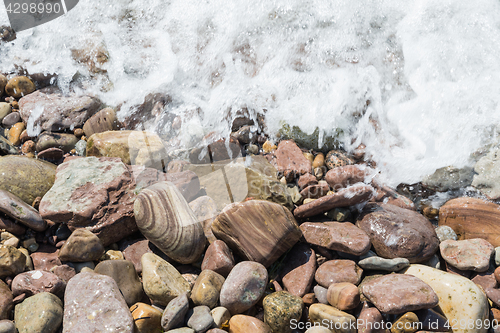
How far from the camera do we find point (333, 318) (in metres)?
2.22

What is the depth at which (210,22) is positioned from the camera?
5.38 m

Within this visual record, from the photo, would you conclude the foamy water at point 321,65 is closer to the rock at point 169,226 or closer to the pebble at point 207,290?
the rock at point 169,226

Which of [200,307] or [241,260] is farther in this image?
[241,260]

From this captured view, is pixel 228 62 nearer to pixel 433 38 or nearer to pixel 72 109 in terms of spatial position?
pixel 72 109

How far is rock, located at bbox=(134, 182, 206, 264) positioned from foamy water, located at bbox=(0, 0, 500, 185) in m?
1.23

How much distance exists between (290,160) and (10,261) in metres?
2.72

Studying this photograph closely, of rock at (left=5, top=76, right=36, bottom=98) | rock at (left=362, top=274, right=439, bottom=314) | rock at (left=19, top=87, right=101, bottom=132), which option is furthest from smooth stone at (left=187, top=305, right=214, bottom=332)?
rock at (left=5, top=76, right=36, bottom=98)

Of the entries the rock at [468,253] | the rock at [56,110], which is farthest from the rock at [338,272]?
the rock at [56,110]

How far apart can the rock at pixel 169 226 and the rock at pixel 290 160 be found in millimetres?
1215

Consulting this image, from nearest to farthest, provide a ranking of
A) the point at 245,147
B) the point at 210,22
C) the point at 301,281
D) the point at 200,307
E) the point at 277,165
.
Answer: the point at 200,307, the point at 301,281, the point at 277,165, the point at 245,147, the point at 210,22

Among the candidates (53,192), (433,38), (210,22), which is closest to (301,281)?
(53,192)

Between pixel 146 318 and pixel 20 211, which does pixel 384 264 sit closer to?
pixel 146 318

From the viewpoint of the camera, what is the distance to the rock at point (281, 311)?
89.5 inches

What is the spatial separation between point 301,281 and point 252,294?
450 mm
